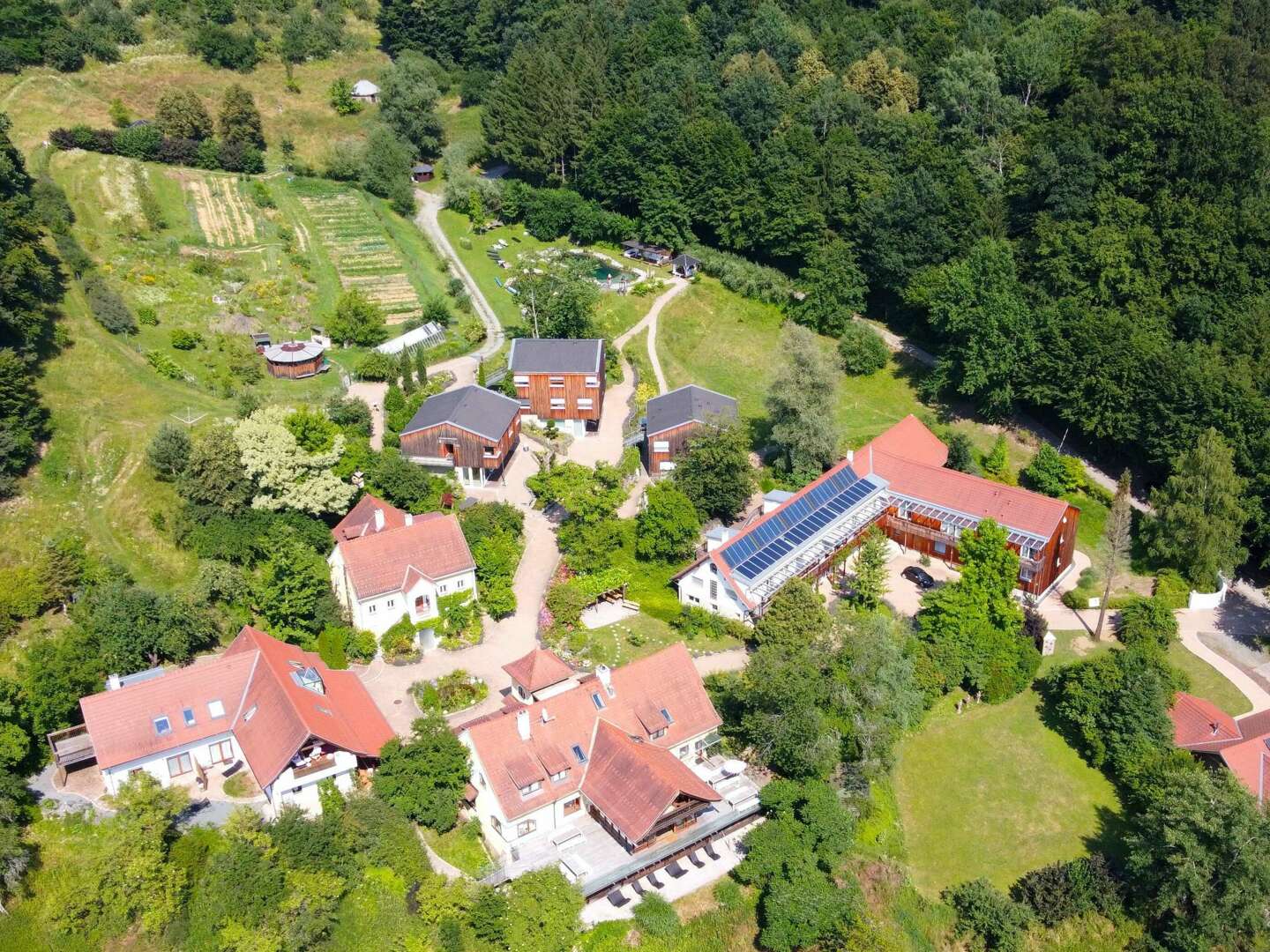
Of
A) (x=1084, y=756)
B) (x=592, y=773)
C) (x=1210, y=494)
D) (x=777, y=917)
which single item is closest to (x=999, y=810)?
(x=1084, y=756)

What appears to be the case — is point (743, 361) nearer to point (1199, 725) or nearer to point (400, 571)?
point (400, 571)

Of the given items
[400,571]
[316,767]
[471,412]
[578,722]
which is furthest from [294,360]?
[578,722]

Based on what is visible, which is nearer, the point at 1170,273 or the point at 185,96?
the point at 1170,273

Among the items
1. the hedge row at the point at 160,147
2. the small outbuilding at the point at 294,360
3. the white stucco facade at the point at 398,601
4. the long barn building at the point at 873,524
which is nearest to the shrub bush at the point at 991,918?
the long barn building at the point at 873,524

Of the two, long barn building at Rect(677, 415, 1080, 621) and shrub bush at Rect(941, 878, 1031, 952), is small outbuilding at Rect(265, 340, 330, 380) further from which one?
shrub bush at Rect(941, 878, 1031, 952)

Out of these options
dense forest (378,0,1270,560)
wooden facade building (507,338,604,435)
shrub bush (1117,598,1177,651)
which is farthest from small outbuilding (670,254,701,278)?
shrub bush (1117,598,1177,651)

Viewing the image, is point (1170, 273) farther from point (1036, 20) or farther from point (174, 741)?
point (174, 741)

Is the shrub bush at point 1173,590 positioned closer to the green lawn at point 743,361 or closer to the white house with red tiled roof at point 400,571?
the green lawn at point 743,361
